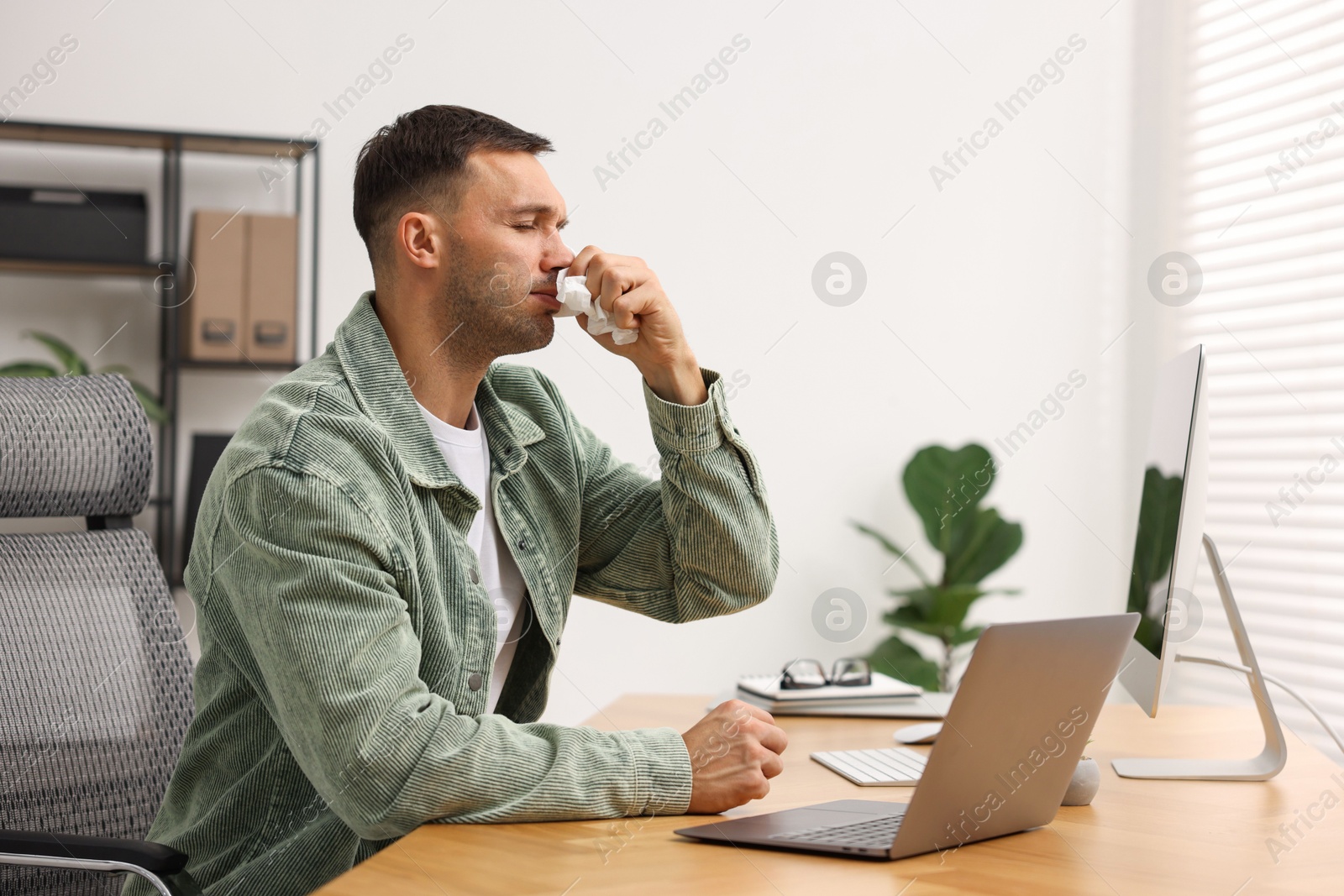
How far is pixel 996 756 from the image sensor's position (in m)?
0.89

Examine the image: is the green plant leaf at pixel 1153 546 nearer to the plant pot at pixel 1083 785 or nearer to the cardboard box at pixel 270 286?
the plant pot at pixel 1083 785

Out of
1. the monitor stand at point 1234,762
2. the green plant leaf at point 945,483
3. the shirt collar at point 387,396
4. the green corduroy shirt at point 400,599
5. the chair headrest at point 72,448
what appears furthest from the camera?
the green plant leaf at point 945,483

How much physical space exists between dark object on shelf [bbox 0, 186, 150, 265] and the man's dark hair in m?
1.64

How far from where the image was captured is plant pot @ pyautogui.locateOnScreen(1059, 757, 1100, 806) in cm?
107

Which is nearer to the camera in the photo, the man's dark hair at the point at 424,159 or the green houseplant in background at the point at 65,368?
the man's dark hair at the point at 424,159

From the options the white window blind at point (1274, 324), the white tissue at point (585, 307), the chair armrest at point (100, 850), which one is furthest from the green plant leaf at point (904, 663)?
the chair armrest at point (100, 850)

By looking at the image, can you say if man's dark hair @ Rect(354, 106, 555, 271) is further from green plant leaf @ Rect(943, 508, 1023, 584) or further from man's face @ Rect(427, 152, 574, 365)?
green plant leaf @ Rect(943, 508, 1023, 584)

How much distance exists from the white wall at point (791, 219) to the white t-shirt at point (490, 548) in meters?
1.81

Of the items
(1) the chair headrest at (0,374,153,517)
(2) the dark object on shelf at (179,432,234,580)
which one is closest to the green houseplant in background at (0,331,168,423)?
(2) the dark object on shelf at (179,432,234,580)

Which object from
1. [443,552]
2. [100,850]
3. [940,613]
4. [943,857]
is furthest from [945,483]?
[100,850]

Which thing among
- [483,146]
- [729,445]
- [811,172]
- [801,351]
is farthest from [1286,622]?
[483,146]

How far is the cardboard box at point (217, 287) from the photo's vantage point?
2.75 meters

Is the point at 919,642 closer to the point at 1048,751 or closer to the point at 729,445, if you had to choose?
the point at 729,445

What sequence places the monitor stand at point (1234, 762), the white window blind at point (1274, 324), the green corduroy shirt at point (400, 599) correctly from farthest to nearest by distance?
the white window blind at point (1274, 324)
the monitor stand at point (1234, 762)
the green corduroy shirt at point (400, 599)
